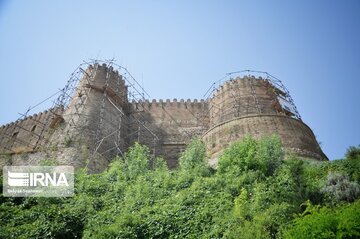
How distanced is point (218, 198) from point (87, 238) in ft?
12.7

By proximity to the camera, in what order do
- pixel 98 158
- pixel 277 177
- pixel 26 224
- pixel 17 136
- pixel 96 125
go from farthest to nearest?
pixel 17 136
pixel 96 125
pixel 98 158
pixel 277 177
pixel 26 224

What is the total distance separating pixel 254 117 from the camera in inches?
817

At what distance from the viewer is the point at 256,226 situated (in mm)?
9672

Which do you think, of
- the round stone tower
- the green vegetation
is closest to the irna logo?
the green vegetation

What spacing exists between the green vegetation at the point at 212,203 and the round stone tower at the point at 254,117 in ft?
12.9

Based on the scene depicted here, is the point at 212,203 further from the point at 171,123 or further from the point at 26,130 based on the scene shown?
the point at 26,130

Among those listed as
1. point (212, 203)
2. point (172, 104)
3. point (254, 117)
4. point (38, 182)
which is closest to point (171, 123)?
point (172, 104)

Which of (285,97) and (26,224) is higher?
(285,97)

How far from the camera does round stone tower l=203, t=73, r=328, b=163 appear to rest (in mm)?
19750

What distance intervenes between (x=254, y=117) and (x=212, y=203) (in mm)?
9181

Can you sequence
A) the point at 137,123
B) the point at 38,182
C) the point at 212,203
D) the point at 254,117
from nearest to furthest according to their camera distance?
1. the point at 212,203
2. the point at 38,182
3. the point at 254,117
4. the point at 137,123

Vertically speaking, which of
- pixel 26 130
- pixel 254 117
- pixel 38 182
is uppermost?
pixel 26 130

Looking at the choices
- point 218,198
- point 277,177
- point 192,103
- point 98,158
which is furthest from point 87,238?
point 192,103

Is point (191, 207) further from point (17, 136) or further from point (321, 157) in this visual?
point (17, 136)
